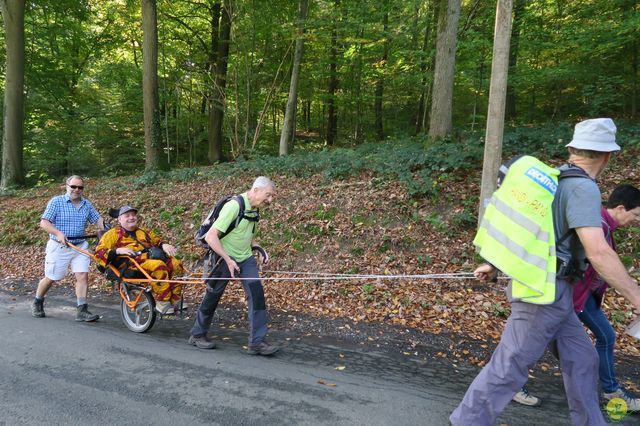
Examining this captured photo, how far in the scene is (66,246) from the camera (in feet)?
19.6

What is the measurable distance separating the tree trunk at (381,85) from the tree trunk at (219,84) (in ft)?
19.8

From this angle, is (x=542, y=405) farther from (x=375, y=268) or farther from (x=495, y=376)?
(x=375, y=268)

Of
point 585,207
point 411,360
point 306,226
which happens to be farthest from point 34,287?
point 585,207

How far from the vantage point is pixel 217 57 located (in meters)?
18.4

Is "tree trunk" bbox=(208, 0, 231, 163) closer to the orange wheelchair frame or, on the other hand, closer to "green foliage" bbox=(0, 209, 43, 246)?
"green foliage" bbox=(0, 209, 43, 246)

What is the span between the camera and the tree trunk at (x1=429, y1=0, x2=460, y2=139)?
944cm

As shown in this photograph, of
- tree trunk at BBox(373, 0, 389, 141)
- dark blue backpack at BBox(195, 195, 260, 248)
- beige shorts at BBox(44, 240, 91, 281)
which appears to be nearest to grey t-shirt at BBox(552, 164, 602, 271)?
dark blue backpack at BBox(195, 195, 260, 248)

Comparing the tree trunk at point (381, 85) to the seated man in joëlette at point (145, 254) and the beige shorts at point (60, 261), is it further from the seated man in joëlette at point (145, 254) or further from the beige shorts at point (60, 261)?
the beige shorts at point (60, 261)

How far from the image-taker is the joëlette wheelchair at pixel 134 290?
5.36 meters

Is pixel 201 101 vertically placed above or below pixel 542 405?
above

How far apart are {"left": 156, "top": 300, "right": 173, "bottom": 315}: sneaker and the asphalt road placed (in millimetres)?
299

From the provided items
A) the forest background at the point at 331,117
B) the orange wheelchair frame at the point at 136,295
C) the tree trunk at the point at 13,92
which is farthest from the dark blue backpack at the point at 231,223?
the tree trunk at the point at 13,92

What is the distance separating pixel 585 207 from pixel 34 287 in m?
9.48

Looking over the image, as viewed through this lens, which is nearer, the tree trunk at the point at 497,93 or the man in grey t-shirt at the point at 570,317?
the man in grey t-shirt at the point at 570,317
